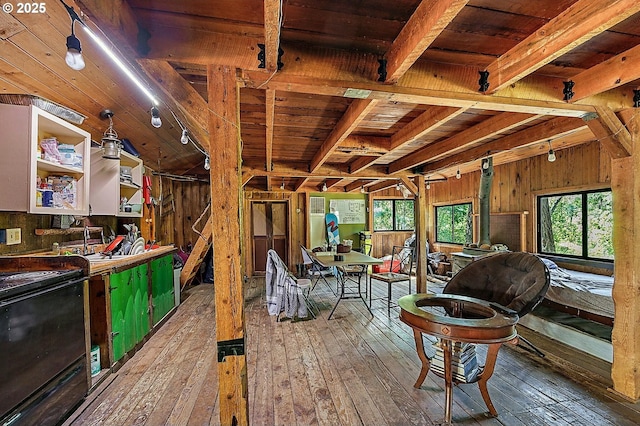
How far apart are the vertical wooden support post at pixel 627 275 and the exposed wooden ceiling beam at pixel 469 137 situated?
0.73m

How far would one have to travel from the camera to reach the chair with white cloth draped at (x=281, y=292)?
12.4 feet

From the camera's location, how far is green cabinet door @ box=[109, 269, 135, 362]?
2439mm

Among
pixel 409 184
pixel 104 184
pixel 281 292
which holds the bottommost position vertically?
pixel 281 292

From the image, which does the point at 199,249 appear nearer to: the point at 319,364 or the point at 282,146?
the point at 282,146

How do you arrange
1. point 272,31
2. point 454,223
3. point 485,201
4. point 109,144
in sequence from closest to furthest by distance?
point 272,31 < point 109,144 < point 485,201 < point 454,223

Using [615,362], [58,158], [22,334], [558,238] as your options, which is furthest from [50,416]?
[558,238]

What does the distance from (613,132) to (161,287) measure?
4747 millimetres

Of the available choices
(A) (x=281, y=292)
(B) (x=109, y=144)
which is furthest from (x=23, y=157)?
(A) (x=281, y=292)

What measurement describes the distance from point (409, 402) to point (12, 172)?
3.24m

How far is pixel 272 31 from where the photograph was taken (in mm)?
1165

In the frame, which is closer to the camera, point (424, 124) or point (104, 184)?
point (424, 124)

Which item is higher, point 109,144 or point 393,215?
point 109,144

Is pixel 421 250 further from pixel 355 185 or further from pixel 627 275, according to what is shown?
pixel 355 185

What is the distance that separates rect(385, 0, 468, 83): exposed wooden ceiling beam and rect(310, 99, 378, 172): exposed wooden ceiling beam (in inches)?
12.9
